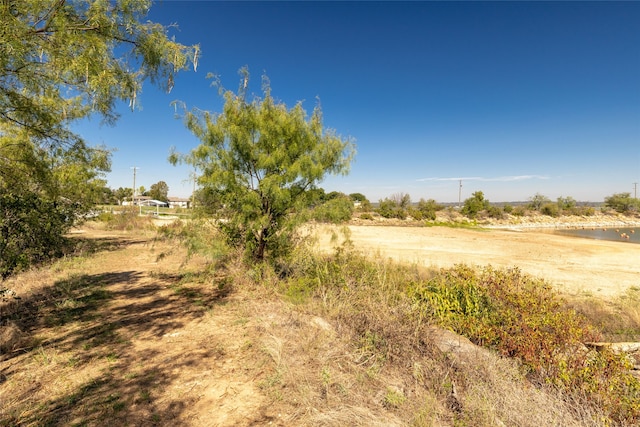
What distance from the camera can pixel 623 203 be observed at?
66.8 m

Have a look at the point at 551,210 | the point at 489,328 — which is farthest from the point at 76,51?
the point at 551,210

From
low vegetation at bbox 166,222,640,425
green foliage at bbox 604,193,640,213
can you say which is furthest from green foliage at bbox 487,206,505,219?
low vegetation at bbox 166,222,640,425

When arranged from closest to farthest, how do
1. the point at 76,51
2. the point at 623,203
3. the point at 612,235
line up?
the point at 76,51
the point at 612,235
the point at 623,203

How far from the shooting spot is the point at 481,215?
181ft

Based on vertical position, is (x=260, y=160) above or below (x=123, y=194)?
below

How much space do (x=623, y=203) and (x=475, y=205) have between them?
42763 mm

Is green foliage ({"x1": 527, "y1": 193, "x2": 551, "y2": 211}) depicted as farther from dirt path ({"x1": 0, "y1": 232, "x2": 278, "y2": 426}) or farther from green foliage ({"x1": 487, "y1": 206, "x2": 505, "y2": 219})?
dirt path ({"x1": 0, "y1": 232, "x2": 278, "y2": 426})

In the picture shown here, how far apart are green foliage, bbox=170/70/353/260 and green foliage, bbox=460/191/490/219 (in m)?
54.2

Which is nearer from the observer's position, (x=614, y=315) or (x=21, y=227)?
(x=21, y=227)

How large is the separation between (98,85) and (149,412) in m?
3.74

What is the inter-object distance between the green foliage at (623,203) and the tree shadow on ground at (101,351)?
3705 inches

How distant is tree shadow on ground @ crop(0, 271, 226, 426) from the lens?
119 inches

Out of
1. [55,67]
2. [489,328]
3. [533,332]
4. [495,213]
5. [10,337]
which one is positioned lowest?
[10,337]

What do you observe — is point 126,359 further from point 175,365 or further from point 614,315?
point 614,315
